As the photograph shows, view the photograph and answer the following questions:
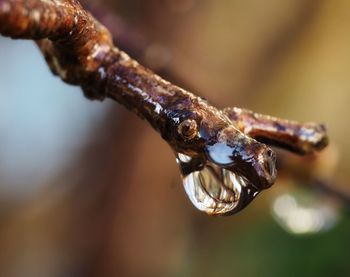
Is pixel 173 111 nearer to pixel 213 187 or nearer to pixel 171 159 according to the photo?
pixel 213 187

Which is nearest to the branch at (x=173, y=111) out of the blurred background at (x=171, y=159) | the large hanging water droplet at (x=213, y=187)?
the large hanging water droplet at (x=213, y=187)

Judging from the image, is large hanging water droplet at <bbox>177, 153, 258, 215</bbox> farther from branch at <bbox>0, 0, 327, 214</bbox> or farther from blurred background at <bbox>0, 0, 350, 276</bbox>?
blurred background at <bbox>0, 0, 350, 276</bbox>

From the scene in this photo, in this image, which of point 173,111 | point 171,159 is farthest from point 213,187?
point 171,159

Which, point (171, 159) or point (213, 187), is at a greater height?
point (213, 187)

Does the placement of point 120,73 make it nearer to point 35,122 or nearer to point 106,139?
point 106,139

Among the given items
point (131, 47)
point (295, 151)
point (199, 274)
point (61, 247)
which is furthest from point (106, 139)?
point (295, 151)

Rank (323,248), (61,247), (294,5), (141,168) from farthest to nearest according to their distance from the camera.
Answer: (294,5)
(61,247)
(323,248)
(141,168)

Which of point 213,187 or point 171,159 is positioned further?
point 171,159
